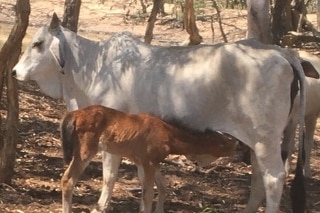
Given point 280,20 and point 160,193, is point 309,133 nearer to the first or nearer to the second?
point 160,193

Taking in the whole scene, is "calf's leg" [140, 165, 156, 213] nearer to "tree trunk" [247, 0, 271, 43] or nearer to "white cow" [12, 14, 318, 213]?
"white cow" [12, 14, 318, 213]

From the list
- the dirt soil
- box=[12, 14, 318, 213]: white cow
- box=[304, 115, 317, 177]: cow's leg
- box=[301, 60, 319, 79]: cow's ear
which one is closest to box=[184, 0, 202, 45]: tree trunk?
the dirt soil

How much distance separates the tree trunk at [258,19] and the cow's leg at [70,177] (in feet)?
8.37

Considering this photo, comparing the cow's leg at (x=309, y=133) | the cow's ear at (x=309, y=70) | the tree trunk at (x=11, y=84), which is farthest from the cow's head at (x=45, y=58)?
the cow's leg at (x=309, y=133)

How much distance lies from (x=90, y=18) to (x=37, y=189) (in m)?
17.2

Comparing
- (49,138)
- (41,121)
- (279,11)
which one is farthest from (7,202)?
(279,11)

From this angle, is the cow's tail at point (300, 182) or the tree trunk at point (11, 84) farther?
the tree trunk at point (11, 84)

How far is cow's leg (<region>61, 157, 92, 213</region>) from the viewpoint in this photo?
21.3 feet

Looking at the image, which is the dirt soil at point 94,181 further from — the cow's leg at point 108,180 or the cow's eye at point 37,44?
the cow's eye at point 37,44

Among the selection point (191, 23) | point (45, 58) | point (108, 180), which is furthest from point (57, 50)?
point (191, 23)

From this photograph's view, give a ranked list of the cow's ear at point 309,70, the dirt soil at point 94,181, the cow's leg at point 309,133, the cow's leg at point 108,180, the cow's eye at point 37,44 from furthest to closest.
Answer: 1. the cow's leg at point 309,133
2. the dirt soil at point 94,181
3. the cow's eye at point 37,44
4. the cow's leg at point 108,180
5. the cow's ear at point 309,70

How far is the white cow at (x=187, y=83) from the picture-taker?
656 centimetres

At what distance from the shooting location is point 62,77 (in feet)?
24.1

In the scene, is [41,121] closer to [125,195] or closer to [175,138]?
[125,195]
